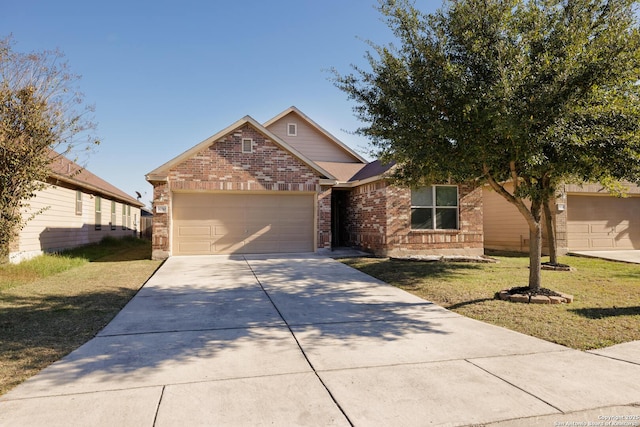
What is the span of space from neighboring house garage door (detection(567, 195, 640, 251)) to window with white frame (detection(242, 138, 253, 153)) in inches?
530

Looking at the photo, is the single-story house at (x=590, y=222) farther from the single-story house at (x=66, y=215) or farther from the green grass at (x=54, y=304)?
the single-story house at (x=66, y=215)

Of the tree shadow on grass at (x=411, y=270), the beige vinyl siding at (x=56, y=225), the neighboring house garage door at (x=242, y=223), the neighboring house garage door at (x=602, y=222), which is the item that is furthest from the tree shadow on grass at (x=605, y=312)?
the beige vinyl siding at (x=56, y=225)

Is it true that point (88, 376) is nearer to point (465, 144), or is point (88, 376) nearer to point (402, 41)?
point (465, 144)

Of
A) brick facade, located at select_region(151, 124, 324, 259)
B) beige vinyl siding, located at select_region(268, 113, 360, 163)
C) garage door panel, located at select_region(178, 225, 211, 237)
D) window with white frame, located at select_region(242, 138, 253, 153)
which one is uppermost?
beige vinyl siding, located at select_region(268, 113, 360, 163)

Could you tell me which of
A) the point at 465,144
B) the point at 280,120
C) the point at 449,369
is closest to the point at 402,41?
the point at 465,144

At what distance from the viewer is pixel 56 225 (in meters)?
14.7

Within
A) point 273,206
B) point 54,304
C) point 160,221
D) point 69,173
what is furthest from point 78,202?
point 54,304

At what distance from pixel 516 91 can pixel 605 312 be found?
4066mm

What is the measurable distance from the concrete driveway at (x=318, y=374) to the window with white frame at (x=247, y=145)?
849cm

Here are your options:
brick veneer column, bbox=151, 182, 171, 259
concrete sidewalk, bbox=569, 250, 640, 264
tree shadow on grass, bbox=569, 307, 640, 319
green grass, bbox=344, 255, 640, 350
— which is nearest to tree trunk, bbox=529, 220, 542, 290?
green grass, bbox=344, 255, 640, 350

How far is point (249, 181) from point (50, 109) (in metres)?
6.35

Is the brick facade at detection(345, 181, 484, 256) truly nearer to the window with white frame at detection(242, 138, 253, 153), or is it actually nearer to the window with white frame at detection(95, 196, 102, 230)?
the window with white frame at detection(242, 138, 253, 153)

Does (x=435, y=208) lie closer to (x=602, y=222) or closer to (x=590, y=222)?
(x=590, y=222)

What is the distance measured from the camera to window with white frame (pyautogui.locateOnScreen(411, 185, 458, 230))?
1413cm
